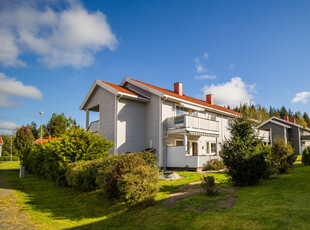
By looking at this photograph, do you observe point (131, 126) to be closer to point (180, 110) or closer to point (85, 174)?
point (180, 110)

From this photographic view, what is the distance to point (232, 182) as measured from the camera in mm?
11664

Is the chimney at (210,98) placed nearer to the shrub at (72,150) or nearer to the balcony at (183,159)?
the balcony at (183,159)

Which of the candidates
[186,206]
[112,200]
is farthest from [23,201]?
[186,206]

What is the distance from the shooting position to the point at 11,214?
376 inches

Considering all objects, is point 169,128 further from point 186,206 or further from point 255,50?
point 186,206

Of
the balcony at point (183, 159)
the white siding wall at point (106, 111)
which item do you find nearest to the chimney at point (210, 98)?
the balcony at point (183, 159)

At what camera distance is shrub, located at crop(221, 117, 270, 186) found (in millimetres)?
10656

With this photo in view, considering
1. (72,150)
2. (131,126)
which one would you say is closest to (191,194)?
(72,150)

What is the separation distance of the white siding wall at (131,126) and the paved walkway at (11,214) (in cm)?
908

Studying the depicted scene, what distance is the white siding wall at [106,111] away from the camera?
20.8m

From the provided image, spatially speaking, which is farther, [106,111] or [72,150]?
[106,111]

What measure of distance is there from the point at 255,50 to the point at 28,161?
26.2 metres

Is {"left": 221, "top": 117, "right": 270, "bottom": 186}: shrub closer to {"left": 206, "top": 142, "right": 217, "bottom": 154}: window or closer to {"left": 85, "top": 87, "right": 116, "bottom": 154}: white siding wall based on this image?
{"left": 85, "top": 87, "right": 116, "bottom": 154}: white siding wall

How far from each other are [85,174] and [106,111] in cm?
1033
